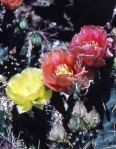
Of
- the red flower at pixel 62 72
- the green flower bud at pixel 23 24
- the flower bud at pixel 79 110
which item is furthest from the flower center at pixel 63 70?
the green flower bud at pixel 23 24

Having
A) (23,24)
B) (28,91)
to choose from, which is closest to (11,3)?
(23,24)

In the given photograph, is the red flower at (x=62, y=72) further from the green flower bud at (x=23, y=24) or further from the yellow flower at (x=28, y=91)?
the green flower bud at (x=23, y=24)

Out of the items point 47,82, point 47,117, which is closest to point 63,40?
point 47,117

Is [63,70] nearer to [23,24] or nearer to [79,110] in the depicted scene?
[79,110]

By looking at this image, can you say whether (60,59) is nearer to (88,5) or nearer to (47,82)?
(47,82)

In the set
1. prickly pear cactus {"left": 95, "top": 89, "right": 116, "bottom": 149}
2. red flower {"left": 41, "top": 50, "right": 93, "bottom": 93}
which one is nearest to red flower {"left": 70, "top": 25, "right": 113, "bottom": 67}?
red flower {"left": 41, "top": 50, "right": 93, "bottom": 93}
